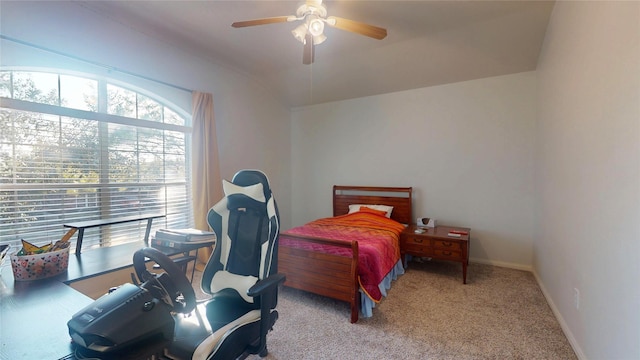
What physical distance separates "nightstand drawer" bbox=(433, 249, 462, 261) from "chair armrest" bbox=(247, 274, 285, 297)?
236 cm

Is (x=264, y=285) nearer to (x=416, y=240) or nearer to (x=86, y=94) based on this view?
(x=416, y=240)

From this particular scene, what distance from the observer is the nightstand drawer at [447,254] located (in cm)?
310

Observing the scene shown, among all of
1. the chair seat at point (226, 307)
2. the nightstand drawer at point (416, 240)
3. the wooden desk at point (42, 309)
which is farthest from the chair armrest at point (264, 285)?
the nightstand drawer at point (416, 240)

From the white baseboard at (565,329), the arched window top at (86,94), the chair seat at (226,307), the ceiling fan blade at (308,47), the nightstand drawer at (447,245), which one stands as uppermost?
the ceiling fan blade at (308,47)

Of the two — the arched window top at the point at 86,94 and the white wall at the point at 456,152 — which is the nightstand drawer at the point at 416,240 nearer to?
the white wall at the point at 456,152

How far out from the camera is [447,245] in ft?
10.4

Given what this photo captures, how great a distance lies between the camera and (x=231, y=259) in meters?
1.72

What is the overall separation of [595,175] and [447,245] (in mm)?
1717

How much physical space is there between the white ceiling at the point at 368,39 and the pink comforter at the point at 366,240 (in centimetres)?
208

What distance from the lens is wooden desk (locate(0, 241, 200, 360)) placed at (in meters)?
0.93

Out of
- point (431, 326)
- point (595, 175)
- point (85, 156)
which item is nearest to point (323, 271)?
point (431, 326)

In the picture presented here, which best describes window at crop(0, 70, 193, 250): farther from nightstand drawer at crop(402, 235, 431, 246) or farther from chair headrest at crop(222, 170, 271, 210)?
nightstand drawer at crop(402, 235, 431, 246)

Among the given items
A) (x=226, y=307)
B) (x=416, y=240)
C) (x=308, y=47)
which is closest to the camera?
(x=226, y=307)

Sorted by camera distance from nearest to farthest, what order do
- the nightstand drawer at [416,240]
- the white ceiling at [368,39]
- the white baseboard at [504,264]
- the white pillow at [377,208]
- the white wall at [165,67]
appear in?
the white wall at [165,67]
the white ceiling at [368,39]
the nightstand drawer at [416,240]
the white baseboard at [504,264]
the white pillow at [377,208]
